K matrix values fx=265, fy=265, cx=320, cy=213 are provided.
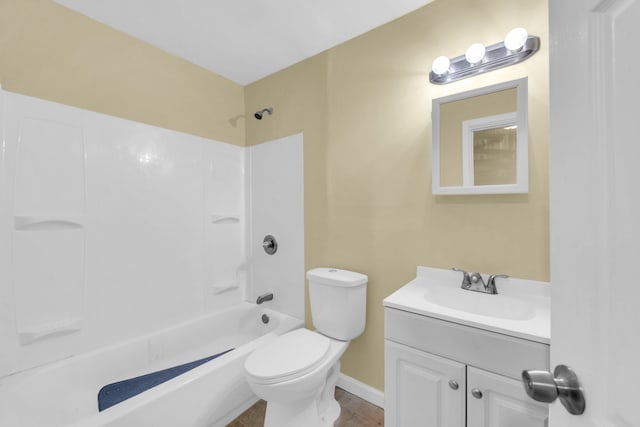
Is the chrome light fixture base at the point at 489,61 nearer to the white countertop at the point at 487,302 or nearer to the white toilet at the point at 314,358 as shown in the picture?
the white countertop at the point at 487,302

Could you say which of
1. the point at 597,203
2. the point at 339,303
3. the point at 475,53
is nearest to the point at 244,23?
the point at 475,53

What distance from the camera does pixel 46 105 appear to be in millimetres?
1449

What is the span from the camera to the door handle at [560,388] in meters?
0.43

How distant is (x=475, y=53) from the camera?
50.4 inches

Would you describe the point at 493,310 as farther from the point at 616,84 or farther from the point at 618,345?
the point at 616,84

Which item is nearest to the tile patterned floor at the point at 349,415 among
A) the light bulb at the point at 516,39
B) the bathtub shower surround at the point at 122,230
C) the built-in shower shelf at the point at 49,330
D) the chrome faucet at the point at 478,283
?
the bathtub shower surround at the point at 122,230

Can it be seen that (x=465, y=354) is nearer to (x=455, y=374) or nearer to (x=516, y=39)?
(x=455, y=374)

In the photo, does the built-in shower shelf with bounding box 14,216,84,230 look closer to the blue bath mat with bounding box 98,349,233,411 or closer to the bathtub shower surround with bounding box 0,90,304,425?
the bathtub shower surround with bounding box 0,90,304,425

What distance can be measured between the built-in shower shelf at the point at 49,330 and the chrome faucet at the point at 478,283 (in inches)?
84.0

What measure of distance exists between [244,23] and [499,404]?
2.29m

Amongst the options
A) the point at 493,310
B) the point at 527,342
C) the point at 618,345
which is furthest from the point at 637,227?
the point at 493,310

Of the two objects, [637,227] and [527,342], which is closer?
[637,227]

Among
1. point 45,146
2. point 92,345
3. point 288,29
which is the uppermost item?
point 288,29

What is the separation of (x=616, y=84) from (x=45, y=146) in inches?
86.0
